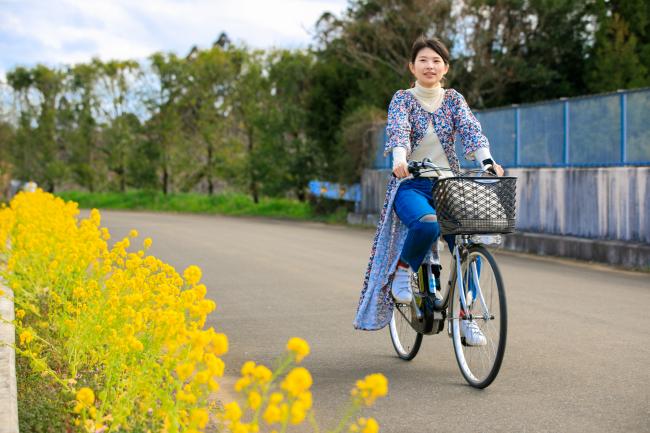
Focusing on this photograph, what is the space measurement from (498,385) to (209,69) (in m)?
31.9

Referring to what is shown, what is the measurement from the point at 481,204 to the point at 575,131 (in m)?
10.6

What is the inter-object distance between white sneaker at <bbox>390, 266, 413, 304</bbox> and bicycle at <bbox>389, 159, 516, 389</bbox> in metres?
0.09

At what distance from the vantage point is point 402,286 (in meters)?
5.55

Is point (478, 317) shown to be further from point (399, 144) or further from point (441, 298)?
point (399, 144)

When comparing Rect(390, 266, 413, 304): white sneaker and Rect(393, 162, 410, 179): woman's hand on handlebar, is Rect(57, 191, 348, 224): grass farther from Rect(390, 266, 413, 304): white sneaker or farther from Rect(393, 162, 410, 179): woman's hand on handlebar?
Rect(393, 162, 410, 179): woman's hand on handlebar

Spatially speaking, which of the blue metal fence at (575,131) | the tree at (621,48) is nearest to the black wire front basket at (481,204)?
the blue metal fence at (575,131)

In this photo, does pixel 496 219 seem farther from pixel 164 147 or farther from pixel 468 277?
pixel 164 147

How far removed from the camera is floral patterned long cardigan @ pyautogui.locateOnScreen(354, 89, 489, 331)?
5.53 m

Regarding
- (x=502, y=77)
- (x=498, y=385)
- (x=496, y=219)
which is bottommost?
(x=498, y=385)

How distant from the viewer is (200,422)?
2.70m

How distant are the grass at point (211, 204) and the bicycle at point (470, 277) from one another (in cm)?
1824

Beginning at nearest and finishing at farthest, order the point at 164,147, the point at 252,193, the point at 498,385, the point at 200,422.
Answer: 1. the point at 200,422
2. the point at 498,385
3. the point at 252,193
4. the point at 164,147

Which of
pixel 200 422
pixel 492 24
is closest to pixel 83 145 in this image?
pixel 492 24

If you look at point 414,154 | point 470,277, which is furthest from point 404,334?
point 414,154
